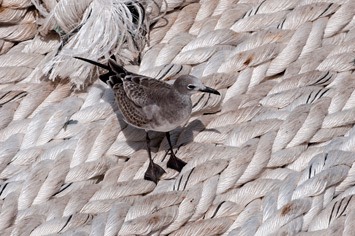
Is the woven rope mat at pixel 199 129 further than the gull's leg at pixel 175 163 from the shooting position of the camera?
No

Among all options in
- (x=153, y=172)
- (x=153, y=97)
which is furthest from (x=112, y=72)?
(x=153, y=172)

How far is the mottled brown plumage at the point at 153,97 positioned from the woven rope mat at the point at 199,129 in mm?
Result: 29

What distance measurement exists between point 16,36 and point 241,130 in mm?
647

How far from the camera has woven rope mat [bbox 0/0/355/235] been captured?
7.70 ft

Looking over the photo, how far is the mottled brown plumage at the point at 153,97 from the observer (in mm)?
2547

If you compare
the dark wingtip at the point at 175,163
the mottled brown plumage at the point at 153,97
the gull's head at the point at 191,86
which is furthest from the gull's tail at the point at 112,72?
the dark wingtip at the point at 175,163

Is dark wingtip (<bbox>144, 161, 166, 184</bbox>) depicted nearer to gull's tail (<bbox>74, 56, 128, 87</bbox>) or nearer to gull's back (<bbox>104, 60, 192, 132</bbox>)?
gull's back (<bbox>104, 60, 192, 132</bbox>)

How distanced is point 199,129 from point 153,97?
0.77 feet

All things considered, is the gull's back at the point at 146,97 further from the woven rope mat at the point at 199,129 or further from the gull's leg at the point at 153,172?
the gull's leg at the point at 153,172

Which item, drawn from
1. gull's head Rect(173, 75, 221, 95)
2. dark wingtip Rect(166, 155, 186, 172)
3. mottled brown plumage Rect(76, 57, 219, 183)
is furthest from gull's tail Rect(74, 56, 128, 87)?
dark wingtip Rect(166, 155, 186, 172)

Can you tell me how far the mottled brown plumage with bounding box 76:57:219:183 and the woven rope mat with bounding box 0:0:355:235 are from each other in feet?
0.10

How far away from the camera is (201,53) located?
2.66 metres

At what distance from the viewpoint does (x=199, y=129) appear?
8.46ft

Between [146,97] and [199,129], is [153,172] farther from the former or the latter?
[146,97]
